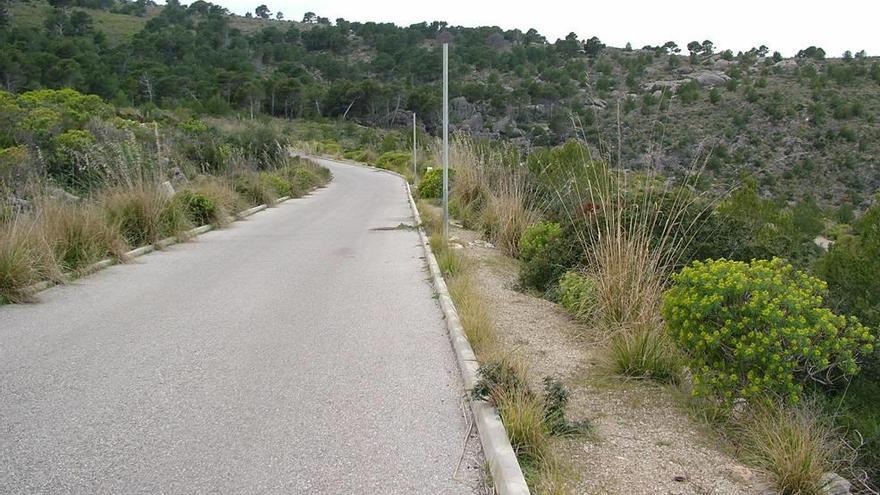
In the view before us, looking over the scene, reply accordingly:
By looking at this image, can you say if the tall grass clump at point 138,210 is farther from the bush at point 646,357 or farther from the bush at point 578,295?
the bush at point 646,357

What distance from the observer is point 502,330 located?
7402mm

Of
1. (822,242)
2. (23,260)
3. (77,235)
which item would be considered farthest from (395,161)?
(23,260)

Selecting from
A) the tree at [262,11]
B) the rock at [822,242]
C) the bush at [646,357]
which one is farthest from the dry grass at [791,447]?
the tree at [262,11]

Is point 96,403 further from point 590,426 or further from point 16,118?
point 16,118

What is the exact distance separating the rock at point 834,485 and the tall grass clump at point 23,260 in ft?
27.5

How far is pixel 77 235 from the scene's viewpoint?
11.1 metres

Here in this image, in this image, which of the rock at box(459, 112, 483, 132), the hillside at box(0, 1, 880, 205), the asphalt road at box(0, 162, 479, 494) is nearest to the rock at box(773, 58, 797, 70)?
the hillside at box(0, 1, 880, 205)

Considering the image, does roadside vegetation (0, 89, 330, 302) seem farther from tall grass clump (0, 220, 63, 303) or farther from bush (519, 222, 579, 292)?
bush (519, 222, 579, 292)

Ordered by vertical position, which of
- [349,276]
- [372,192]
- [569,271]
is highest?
[569,271]

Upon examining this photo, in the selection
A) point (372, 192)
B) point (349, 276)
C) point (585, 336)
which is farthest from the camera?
point (372, 192)

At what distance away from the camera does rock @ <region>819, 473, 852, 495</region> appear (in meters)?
4.07

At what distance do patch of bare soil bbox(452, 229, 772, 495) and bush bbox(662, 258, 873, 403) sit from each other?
0.44 meters

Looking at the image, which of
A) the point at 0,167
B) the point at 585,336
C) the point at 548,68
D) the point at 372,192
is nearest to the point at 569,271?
the point at 585,336

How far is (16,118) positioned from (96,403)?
16.9 metres
